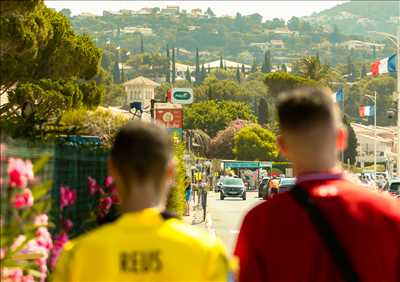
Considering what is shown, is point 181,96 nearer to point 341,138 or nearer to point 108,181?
point 108,181

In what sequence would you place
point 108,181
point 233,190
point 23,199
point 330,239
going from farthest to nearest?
point 233,190 → point 108,181 → point 23,199 → point 330,239

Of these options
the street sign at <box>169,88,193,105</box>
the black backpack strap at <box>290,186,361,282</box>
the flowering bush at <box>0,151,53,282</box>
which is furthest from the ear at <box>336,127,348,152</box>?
the street sign at <box>169,88,193,105</box>

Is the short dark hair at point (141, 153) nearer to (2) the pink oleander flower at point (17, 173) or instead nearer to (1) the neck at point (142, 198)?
(1) the neck at point (142, 198)

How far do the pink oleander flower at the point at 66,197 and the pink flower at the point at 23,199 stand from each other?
1.59 meters

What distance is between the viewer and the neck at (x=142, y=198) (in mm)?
4441

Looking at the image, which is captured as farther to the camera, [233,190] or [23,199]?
[233,190]

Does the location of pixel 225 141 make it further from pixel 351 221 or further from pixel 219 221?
pixel 351 221

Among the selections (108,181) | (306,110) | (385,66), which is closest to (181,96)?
(385,66)

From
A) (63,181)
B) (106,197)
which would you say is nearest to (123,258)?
(63,181)

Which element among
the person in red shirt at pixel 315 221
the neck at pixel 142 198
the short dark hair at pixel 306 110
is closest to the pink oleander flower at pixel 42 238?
the person in red shirt at pixel 315 221

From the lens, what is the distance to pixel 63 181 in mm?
9219

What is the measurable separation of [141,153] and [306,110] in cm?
93

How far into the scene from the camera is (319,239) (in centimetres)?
489

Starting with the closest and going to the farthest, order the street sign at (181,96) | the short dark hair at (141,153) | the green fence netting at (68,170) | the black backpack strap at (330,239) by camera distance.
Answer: the short dark hair at (141,153) → the black backpack strap at (330,239) → the green fence netting at (68,170) → the street sign at (181,96)
